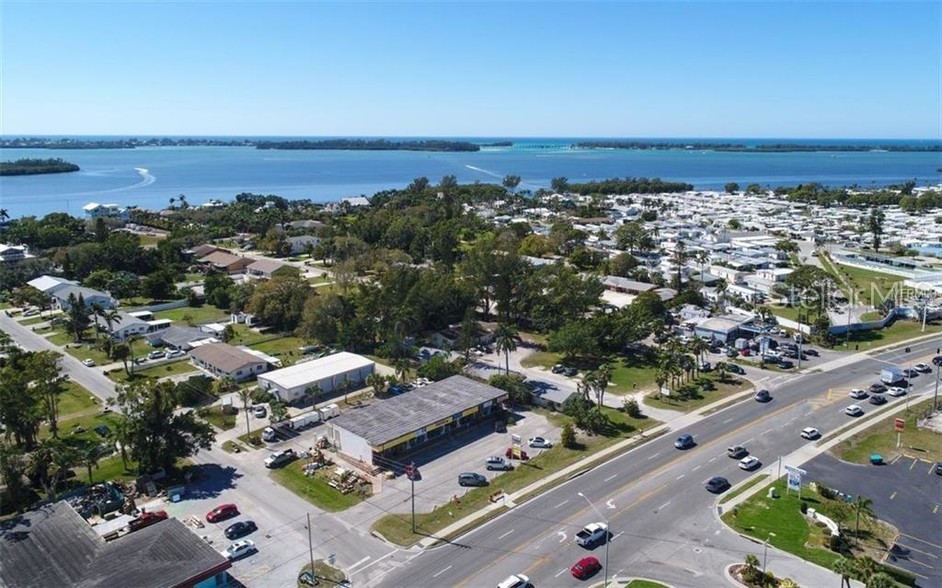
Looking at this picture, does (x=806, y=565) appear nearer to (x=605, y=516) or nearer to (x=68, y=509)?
(x=605, y=516)

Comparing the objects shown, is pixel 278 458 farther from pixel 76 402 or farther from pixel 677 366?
pixel 677 366

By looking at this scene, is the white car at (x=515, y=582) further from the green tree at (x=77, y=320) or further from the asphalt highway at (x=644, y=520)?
the green tree at (x=77, y=320)

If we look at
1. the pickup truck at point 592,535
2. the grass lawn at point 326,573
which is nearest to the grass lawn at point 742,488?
the pickup truck at point 592,535

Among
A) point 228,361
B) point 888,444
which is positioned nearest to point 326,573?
point 228,361

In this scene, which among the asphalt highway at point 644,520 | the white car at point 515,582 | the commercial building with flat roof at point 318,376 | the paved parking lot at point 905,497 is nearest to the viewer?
the white car at point 515,582

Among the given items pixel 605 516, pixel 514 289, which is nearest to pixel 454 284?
pixel 514 289
